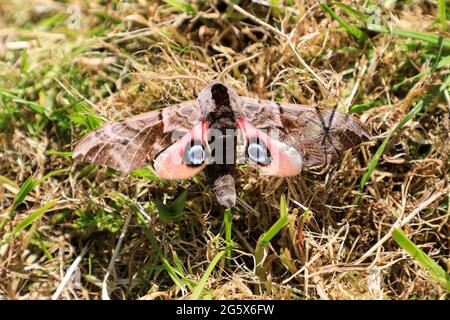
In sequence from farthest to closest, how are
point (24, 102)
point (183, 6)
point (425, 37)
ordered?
point (183, 6) → point (24, 102) → point (425, 37)

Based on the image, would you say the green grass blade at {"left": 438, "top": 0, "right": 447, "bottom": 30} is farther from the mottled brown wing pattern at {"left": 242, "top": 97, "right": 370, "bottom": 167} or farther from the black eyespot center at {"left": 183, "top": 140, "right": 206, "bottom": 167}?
the black eyespot center at {"left": 183, "top": 140, "right": 206, "bottom": 167}

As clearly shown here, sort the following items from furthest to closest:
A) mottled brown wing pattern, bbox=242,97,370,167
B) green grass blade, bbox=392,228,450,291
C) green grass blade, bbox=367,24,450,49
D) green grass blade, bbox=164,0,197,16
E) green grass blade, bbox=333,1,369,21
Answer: green grass blade, bbox=164,0,197,16, green grass blade, bbox=333,1,369,21, green grass blade, bbox=367,24,450,49, mottled brown wing pattern, bbox=242,97,370,167, green grass blade, bbox=392,228,450,291

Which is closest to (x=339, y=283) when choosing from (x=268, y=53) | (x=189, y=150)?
(x=189, y=150)

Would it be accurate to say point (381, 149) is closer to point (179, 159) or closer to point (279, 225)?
point (279, 225)

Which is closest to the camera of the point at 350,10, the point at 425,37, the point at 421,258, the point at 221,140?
the point at 421,258

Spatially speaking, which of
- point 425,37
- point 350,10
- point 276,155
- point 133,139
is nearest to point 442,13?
point 425,37

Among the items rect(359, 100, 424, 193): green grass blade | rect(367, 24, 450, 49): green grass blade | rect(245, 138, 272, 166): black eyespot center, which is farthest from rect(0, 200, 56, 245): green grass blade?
rect(367, 24, 450, 49): green grass blade
